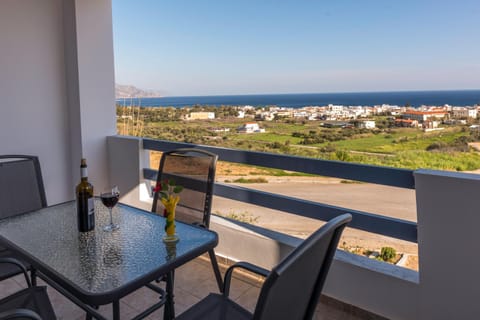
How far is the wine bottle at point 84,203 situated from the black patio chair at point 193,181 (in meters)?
0.68

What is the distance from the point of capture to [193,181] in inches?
89.0

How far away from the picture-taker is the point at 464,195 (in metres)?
1.77

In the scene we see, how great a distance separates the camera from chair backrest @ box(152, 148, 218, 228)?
85.4 inches

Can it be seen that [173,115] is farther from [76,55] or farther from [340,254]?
[340,254]

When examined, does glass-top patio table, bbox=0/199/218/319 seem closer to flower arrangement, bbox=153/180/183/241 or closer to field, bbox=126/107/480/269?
flower arrangement, bbox=153/180/183/241

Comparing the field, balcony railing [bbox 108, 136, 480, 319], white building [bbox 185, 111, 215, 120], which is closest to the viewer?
balcony railing [bbox 108, 136, 480, 319]

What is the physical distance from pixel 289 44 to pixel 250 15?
230cm

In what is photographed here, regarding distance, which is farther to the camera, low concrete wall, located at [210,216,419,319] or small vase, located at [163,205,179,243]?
low concrete wall, located at [210,216,419,319]

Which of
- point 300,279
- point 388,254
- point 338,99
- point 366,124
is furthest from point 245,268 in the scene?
point 338,99

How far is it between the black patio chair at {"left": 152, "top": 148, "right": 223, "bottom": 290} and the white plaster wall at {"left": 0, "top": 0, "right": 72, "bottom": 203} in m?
1.82

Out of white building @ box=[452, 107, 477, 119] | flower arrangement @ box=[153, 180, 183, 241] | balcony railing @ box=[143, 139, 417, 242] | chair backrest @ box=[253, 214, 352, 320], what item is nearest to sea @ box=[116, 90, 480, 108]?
white building @ box=[452, 107, 477, 119]

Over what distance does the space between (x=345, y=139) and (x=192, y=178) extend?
7.72 m

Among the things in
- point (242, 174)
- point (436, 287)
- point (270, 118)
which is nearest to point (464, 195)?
point (436, 287)

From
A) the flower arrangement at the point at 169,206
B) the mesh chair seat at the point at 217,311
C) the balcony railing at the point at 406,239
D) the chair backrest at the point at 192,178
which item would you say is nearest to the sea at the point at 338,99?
the chair backrest at the point at 192,178
